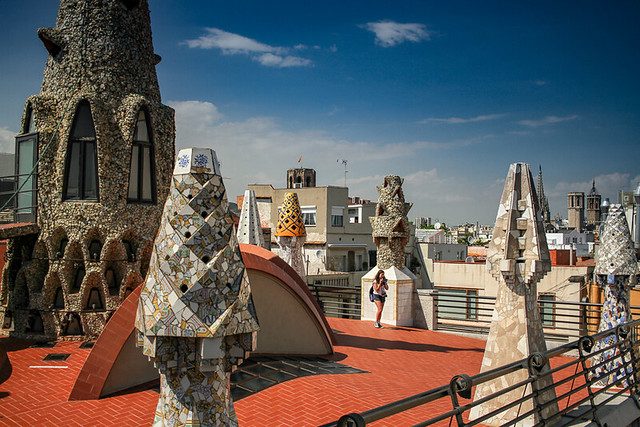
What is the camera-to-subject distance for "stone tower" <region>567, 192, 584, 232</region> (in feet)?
299

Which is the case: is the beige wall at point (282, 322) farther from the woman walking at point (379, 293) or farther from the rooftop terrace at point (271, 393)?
the woman walking at point (379, 293)

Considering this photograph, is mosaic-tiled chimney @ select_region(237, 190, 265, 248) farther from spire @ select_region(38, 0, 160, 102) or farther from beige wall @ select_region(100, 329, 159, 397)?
beige wall @ select_region(100, 329, 159, 397)

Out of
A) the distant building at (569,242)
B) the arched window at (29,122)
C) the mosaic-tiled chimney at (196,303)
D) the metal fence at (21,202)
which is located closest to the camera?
the mosaic-tiled chimney at (196,303)

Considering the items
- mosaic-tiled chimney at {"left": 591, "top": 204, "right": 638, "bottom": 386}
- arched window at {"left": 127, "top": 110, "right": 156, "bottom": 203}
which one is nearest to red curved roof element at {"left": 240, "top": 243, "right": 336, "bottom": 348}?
arched window at {"left": 127, "top": 110, "right": 156, "bottom": 203}

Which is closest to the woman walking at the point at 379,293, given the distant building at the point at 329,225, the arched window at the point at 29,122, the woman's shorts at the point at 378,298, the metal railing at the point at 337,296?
the woman's shorts at the point at 378,298

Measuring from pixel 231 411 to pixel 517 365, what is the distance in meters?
2.52

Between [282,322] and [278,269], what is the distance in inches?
41.5

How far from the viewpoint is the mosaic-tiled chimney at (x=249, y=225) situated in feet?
48.9

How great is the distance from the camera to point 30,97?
1064 centimetres

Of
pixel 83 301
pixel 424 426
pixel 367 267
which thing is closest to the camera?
pixel 424 426

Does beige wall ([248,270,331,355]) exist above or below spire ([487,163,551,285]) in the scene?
below

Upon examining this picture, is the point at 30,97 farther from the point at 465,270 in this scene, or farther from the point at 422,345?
the point at 465,270

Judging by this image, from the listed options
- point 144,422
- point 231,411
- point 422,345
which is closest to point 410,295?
point 422,345

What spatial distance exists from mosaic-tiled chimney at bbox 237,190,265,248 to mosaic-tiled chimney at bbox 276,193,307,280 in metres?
0.74
